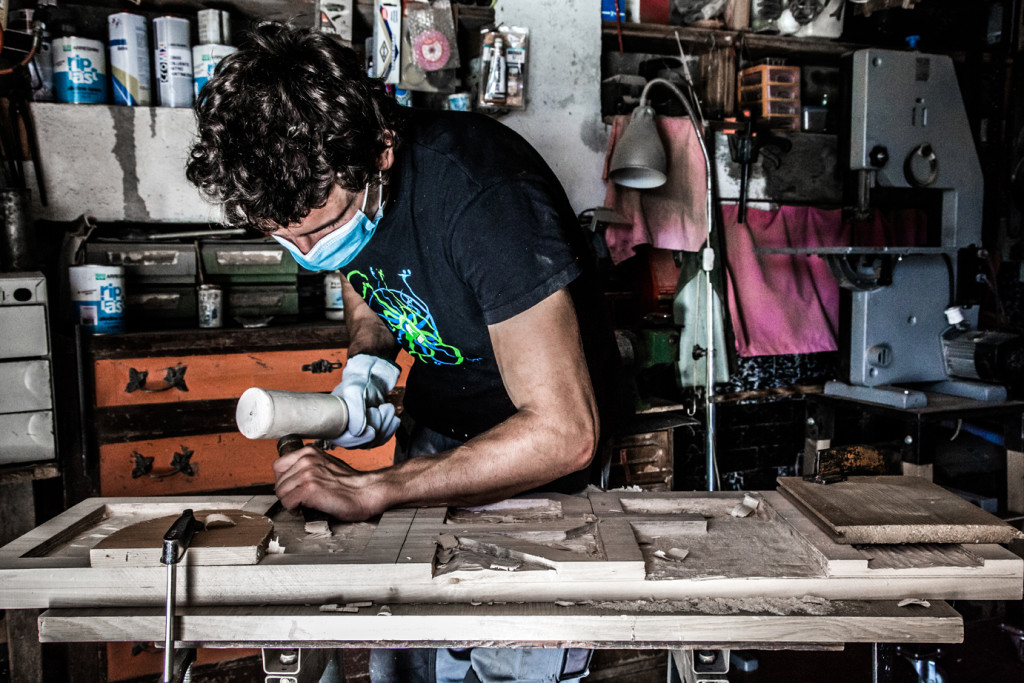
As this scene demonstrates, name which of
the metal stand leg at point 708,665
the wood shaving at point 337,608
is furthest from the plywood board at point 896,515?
the wood shaving at point 337,608

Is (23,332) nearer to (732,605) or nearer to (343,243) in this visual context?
(343,243)

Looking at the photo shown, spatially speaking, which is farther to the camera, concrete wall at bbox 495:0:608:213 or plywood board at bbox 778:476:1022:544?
concrete wall at bbox 495:0:608:213

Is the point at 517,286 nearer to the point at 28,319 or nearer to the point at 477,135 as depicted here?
the point at 477,135

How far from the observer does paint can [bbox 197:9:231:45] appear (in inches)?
111

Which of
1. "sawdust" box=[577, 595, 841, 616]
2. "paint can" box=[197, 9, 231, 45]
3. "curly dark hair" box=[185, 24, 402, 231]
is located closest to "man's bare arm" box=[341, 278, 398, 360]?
"curly dark hair" box=[185, 24, 402, 231]

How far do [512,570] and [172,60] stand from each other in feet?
8.57

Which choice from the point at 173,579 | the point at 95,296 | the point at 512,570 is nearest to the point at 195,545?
the point at 173,579

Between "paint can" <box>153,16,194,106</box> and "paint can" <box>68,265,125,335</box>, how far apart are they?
2.60 ft

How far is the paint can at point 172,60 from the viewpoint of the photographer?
9.14ft

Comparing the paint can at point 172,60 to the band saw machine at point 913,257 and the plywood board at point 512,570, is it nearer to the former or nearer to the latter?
the plywood board at point 512,570

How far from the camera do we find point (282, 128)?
3.91ft

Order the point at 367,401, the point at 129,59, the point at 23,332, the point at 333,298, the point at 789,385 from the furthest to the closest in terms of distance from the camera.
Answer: the point at 789,385 → the point at 333,298 → the point at 129,59 → the point at 23,332 → the point at 367,401

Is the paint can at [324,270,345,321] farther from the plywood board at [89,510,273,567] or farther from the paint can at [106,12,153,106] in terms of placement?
the plywood board at [89,510,273,567]

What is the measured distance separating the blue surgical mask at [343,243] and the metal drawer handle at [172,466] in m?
1.34
